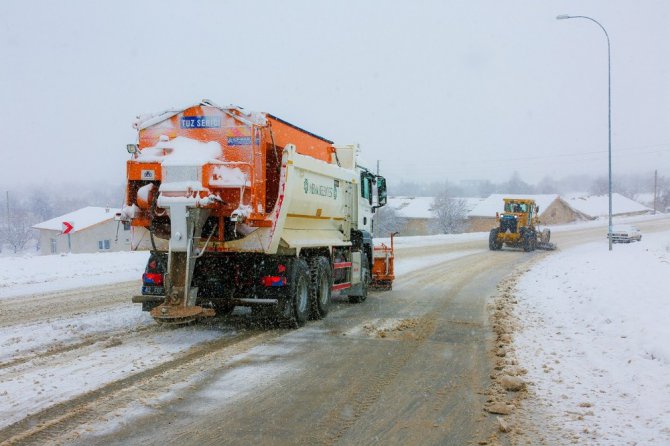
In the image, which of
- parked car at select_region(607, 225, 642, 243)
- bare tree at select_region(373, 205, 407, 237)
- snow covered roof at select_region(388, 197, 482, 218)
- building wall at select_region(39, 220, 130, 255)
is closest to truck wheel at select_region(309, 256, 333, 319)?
parked car at select_region(607, 225, 642, 243)

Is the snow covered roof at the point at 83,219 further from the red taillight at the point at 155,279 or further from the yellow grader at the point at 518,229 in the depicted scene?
the red taillight at the point at 155,279

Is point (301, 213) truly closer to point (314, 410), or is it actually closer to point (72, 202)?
point (314, 410)

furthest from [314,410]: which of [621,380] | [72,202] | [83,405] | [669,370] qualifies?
[72,202]

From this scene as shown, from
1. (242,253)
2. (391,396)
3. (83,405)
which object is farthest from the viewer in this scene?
(242,253)

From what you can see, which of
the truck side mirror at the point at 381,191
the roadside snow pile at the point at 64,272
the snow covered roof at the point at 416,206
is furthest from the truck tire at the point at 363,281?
the snow covered roof at the point at 416,206

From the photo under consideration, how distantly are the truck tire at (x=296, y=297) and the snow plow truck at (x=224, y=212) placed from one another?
0.06 feet

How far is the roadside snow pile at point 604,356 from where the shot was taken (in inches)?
211

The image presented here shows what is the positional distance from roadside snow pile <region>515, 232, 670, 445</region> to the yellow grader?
1924cm

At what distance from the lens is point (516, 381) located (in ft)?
21.4

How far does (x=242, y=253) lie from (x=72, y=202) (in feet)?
467

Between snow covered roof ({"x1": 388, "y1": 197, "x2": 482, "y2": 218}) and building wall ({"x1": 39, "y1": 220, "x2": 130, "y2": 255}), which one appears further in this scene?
snow covered roof ({"x1": 388, "y1": 197, "x2": 482, "y2": 218})

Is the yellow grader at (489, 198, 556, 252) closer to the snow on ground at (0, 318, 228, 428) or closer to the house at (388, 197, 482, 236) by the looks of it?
the snow on ground at (0, 318, 228, 428)

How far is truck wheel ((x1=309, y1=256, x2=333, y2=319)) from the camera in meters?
10.7

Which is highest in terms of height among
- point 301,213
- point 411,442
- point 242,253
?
point 301,213
